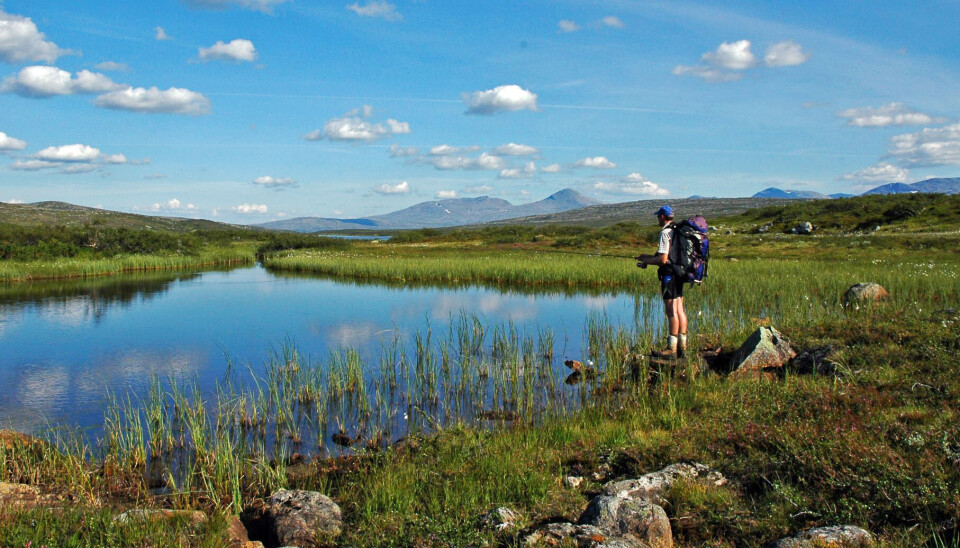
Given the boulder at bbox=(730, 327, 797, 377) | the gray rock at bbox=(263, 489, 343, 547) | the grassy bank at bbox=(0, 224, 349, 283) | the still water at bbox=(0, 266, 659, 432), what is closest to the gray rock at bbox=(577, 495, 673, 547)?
the gray rock at bbox=(263, 489, 343, 547)

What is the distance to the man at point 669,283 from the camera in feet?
33.2

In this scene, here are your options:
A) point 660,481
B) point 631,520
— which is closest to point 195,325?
point 660,481

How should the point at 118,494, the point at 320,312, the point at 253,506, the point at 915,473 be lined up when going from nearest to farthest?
the point at 915,473, the point at 253,506, the point at 118,494, the point at 320,312

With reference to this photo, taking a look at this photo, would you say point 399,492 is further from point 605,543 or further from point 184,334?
point 184,334

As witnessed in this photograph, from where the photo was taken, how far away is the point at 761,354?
31.5 feet

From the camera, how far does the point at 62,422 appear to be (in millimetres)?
9539

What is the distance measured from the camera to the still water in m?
12.0

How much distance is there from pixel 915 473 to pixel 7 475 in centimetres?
859

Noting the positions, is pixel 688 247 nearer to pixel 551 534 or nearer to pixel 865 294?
pixel 551 534

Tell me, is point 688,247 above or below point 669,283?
above

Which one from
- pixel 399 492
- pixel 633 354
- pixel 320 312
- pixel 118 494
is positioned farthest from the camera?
pixel 320 312

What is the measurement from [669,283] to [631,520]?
6534mm

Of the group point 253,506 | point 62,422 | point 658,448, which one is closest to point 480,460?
point 658,448

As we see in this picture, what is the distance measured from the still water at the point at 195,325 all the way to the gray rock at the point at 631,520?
8394mm
